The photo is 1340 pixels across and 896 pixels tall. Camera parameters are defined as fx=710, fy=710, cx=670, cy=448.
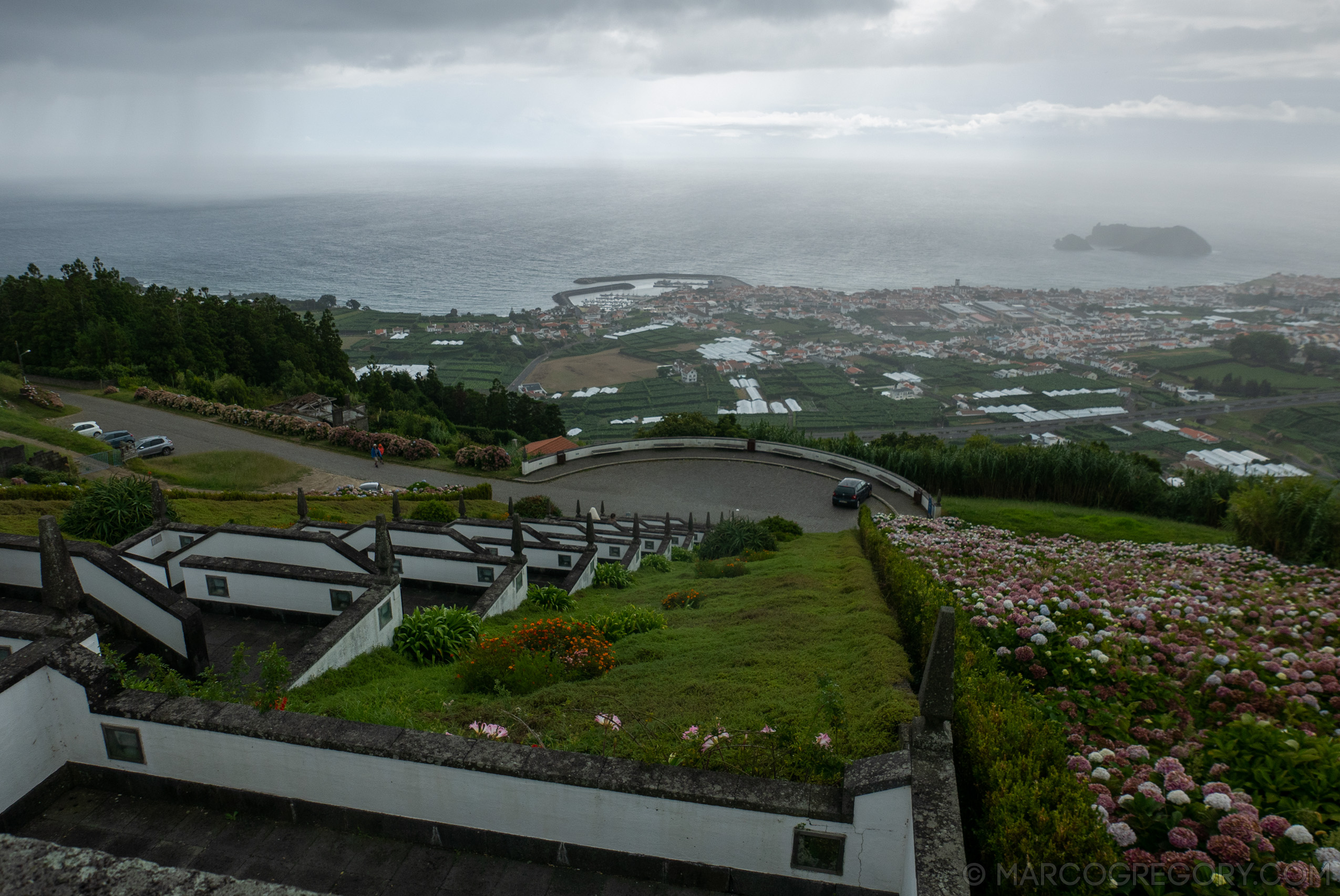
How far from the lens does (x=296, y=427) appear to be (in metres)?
30.8

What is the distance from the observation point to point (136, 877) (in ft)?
11.4

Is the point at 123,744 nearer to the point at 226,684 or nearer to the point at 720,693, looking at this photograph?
the point at 226,684

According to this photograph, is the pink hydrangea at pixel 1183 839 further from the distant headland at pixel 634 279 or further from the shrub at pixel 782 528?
the distant headland at pixel 634 279

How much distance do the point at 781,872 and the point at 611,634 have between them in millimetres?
5434

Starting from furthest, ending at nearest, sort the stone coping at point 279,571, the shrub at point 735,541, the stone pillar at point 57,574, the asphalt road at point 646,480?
the asphalt road at point 646,480, the shrub at point 735,541, the stone coping at point 279,571, the stone pillar at point 57,574

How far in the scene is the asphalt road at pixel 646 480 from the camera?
79.5 feet

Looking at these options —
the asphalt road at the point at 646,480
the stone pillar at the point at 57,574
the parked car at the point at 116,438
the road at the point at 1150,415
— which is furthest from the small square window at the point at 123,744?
the road at the point at 1150,415

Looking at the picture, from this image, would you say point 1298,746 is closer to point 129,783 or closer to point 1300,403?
point 129,783

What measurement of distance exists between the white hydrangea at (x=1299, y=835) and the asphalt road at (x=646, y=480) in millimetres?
17939

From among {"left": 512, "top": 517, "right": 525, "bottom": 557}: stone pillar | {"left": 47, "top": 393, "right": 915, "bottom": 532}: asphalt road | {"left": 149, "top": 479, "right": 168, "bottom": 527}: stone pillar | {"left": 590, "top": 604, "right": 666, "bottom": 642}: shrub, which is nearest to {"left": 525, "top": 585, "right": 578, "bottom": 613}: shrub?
{"left": 512, "top": 517, "right": 525, "bottom": 557}: stone pillar

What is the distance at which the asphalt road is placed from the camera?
79.5 feet

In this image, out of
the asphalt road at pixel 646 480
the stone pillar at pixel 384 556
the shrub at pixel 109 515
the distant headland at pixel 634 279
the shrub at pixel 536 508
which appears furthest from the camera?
the distant headland at pixel 634 279

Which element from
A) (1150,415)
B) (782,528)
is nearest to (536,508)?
(782,528)

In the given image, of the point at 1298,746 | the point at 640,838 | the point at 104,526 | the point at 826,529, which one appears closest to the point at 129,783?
the point at 640,838
